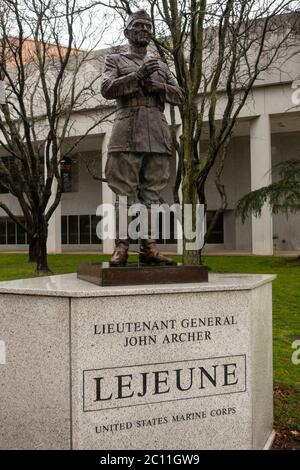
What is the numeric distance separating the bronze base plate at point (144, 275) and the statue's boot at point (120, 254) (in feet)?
0.64

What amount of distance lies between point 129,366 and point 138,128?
218cm

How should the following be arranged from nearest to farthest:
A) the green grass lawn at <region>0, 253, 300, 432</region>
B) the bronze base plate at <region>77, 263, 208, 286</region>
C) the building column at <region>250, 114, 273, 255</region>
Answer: the bronze base plate at <region>77, 263, 208, 286</region> → the green grass lawn at <region>0, 253, 300, 432</region> → the building column at <region>250, 114, 273, 255</region>

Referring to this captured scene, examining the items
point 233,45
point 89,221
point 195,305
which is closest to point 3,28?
point 233,45

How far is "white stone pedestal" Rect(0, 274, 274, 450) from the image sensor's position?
394 centimetres

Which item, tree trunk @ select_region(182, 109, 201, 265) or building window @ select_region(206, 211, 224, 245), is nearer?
tree trunk @ select_region(182, 109, 201, 265)

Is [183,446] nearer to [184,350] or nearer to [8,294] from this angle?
[184,350]

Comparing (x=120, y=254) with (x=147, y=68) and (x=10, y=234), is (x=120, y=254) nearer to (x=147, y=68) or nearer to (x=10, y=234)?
(x=147, y=68)

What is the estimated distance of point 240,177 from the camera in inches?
1308

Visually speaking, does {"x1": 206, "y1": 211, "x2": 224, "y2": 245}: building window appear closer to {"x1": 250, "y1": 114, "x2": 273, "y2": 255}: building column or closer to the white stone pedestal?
{"x1": 250, "y1": 114, "x2": 273, "y2": 255}: building column

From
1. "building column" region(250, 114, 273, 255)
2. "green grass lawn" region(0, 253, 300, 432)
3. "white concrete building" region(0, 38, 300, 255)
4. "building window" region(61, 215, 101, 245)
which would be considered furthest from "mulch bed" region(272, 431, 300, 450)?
"building window" region(61, 215, 101, 245)

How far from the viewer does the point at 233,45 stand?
41.0 feet

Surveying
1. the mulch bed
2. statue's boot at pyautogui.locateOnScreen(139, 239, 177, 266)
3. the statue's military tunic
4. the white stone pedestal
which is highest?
the statue's military tunic

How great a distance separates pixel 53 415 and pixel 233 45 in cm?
1064

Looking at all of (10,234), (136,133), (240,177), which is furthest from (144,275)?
(10,234)
